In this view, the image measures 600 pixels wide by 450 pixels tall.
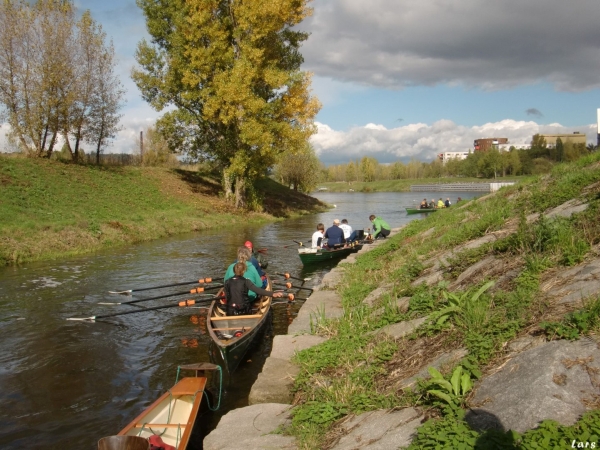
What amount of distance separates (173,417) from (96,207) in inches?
862

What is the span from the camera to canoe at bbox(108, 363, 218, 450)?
6.03 metres

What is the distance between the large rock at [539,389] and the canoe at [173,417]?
3.54m

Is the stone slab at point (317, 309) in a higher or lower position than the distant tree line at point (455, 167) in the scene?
lower

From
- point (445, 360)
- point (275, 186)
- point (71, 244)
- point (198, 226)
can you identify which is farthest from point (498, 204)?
point (275, 186)

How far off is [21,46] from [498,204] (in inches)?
1076

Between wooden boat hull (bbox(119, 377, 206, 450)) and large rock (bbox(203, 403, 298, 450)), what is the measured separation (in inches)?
25.1

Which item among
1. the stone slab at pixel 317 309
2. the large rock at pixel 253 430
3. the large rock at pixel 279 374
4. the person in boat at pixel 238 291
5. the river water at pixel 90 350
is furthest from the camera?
the person in boat at pixel 238 291

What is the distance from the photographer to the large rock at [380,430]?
4180 millimetres

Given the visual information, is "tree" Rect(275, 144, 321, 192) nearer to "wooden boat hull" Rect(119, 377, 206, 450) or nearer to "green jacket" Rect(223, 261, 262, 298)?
"green jacket" Rect(223, 261, 262, 298)

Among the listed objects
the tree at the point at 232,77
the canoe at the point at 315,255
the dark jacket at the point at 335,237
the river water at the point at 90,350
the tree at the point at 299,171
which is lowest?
the river water at the point at 90,350

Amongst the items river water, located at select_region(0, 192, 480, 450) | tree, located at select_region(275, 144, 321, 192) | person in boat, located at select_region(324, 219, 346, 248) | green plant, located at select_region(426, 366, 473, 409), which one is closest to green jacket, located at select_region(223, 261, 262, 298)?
river water, located at select_region(0, 192, 480, 450)

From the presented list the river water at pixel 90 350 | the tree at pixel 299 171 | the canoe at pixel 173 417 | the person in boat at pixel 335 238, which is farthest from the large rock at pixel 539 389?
the tree at pixel 299 171

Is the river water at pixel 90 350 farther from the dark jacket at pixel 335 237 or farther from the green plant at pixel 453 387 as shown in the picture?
the green plant at pixel 453 387

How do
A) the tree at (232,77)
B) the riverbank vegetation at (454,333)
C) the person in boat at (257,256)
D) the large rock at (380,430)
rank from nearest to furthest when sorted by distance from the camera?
1. the large rock at (380,430)
2. the riverbank vegetation at (454,333)
3. the person in boat at (257,256)
4. the tree at (232,77)
